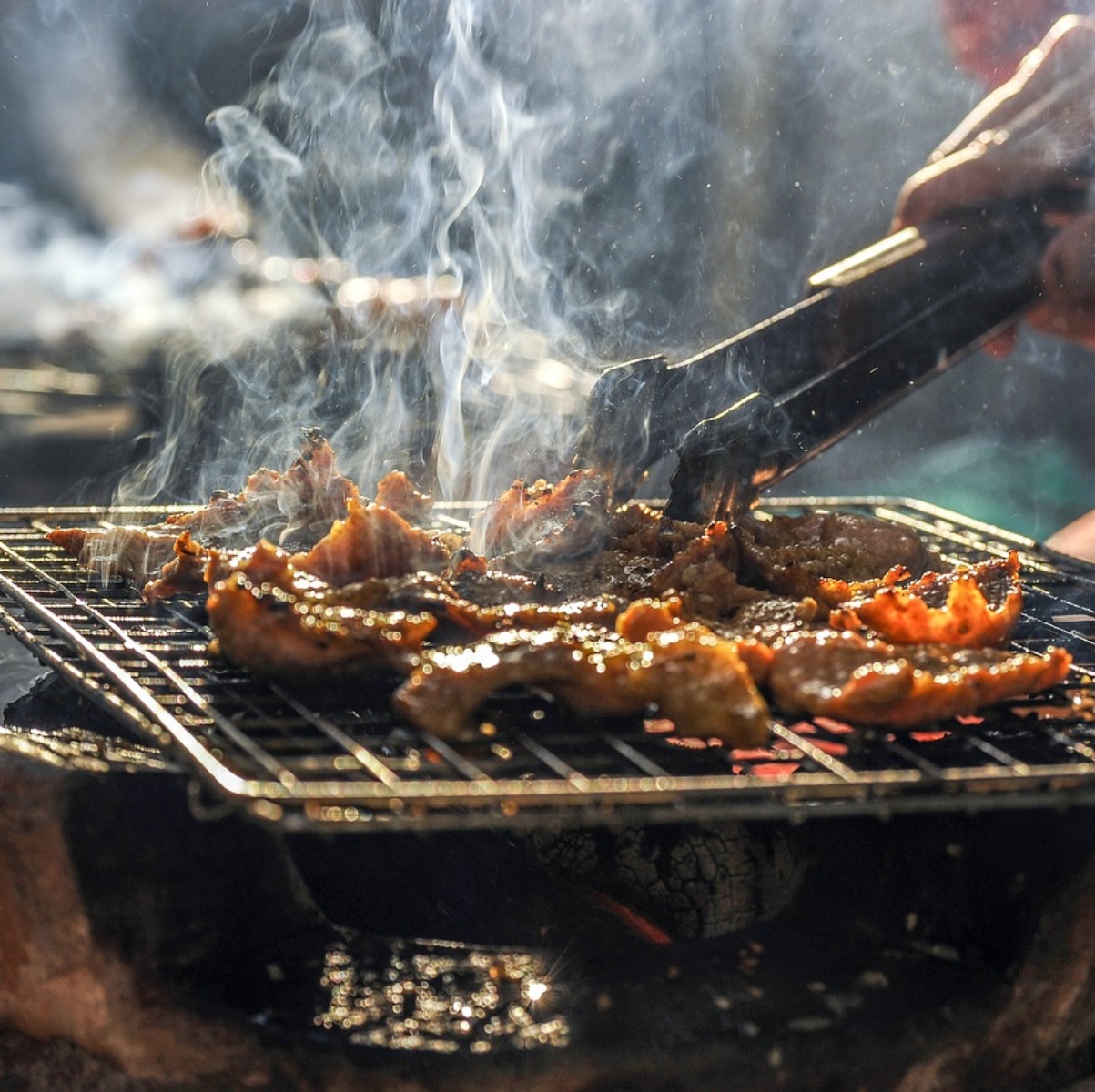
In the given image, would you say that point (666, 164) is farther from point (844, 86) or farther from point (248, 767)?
point (248, 767)

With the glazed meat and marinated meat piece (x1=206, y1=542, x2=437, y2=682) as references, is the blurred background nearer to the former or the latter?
marinated meat piece (x1=206, y1=542, x2=437, y2=682)

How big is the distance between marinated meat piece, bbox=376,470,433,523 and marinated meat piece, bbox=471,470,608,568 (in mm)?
250

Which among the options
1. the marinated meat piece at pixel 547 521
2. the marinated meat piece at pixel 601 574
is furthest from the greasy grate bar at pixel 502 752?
the marinated meat piece at pixel 547 521

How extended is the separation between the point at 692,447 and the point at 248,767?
7.27ft

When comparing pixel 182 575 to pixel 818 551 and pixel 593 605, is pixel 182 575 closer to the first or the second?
pixel 593 605

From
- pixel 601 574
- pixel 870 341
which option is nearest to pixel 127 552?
pixel 601 574

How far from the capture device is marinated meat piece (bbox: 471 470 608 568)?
12.8ft

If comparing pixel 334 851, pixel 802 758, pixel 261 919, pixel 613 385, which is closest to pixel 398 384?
pixel 613 385

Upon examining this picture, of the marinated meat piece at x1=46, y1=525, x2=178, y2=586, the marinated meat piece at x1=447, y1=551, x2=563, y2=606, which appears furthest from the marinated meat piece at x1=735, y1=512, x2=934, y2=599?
the marinated meat piece at x1=46, y1=525, x2=178, y2=586

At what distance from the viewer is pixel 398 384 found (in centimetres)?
625

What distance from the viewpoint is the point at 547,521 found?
4.02 m

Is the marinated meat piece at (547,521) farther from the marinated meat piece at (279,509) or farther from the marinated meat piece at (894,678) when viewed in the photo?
the marinated meat piece at (894,678)

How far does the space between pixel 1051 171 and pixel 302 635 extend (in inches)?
155

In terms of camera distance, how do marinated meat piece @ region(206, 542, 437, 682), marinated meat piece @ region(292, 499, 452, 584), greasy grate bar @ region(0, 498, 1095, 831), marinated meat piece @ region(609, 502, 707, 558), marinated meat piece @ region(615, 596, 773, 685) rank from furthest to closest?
marinated meat piece @ region(609, 502, 707, 558) < marinated meat piece @ region(292, 499, 452, 584) < marinated meat piece @ region(615, 596, 773, 685) < marinated meat piece @ region(206, 542, 437, 682) < greasy grate bar @ region(0, 498, 1095, 831)
